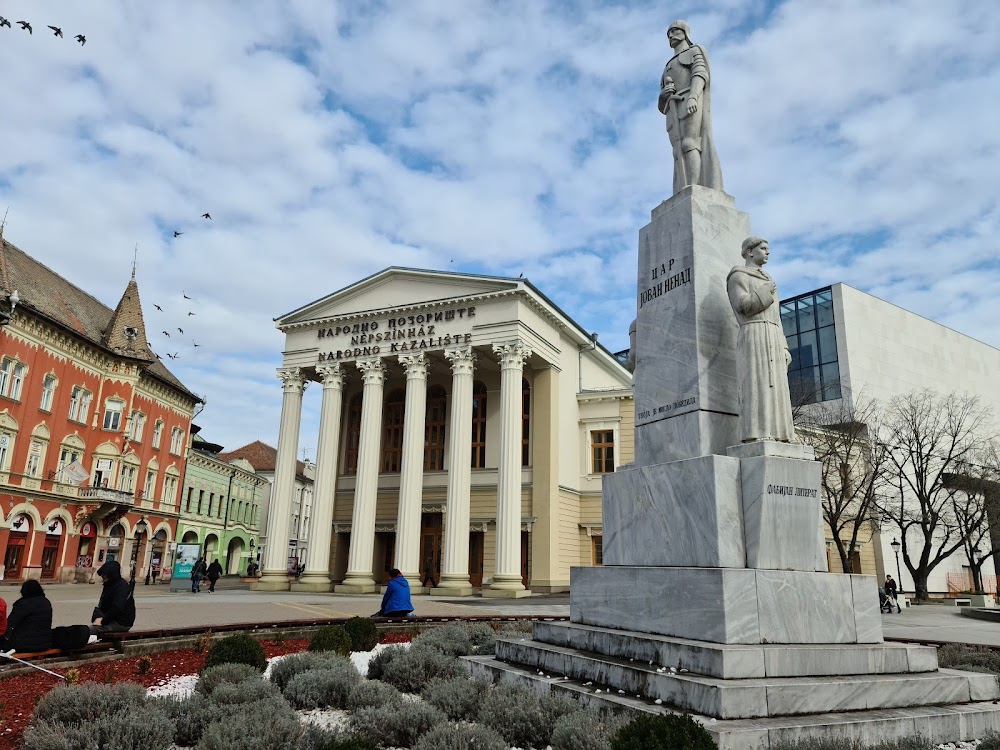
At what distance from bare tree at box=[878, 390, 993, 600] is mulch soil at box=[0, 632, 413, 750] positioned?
2914 cm

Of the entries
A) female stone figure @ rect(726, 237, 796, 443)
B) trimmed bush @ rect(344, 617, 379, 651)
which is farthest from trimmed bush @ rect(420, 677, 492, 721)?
trimmed bush @ rect(344, 617, 379, 651)

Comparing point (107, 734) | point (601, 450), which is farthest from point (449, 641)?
point (601, 450)

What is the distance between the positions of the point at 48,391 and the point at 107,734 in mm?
38188

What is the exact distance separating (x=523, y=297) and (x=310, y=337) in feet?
37.6

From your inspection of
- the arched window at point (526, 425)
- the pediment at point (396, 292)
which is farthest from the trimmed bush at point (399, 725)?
the arched window at point (526, 425)

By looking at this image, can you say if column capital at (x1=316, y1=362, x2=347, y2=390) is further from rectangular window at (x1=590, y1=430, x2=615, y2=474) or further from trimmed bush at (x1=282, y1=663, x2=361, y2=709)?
trimmed bush at (x1=282, y1=663, x2=361, y2=709)

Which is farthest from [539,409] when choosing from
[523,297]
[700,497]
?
[700,497]

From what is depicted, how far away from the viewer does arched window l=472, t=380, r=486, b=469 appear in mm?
33312

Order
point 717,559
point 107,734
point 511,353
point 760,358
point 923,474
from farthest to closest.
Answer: point 923,474 < point 511,353 < point 760,358 < point 717,559 < point 107,734

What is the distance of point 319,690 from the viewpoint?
6.37 meters

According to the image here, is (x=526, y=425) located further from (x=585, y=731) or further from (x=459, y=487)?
(x=585, y=731)

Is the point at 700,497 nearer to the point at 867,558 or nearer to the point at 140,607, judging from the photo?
the point at 140,607

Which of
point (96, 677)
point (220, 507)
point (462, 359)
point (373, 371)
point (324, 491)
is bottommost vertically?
point (96, 677)

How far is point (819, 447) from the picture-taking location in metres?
29.0
